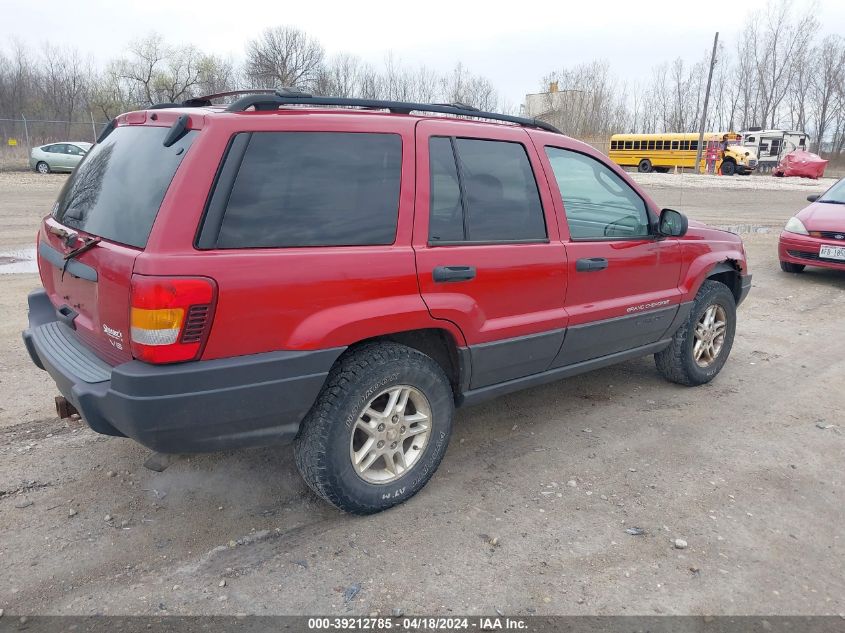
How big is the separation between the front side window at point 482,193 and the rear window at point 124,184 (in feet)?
3.82

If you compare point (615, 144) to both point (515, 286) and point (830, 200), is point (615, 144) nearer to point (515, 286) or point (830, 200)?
point (830, 200)

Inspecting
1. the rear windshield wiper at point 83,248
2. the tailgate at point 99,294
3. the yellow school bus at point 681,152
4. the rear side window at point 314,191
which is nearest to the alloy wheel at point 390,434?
the rear side window at point 314,191

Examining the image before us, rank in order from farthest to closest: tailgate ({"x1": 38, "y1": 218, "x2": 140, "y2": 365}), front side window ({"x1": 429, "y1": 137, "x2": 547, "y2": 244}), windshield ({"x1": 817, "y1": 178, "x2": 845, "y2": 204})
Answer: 1. windshield ({"x1": 817, "y1": 178, "x2": 845, "y2": 204})
2. front side window ({"x1": 429, "y1": 137, "x2": 547, "y2": 244})
3. tailgate ({"x1": 38, "y1": 218, "x2": 140, "y2": 365})

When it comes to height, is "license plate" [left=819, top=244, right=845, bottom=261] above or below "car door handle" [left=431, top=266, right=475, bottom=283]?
below

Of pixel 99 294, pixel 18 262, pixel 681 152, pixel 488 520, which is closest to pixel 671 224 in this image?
pixel 488 520

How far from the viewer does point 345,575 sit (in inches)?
106

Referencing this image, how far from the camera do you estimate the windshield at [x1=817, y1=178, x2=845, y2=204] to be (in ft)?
29.3

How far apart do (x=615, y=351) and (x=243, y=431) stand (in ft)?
8.24

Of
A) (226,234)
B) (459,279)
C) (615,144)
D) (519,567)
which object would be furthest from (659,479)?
(615,144)

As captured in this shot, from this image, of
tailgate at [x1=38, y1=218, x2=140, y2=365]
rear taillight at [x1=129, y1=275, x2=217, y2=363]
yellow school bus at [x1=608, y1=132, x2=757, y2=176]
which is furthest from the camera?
yellow school bus at [x1=608, y1=132, x2=757, y2=176]

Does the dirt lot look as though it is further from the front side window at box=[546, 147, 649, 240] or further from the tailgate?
the front side window at box=[546, 147, 649, 240]

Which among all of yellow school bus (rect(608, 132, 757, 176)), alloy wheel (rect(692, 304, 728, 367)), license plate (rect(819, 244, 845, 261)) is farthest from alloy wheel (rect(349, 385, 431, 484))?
yellow school bus (rect(608, 132, 757, 176))

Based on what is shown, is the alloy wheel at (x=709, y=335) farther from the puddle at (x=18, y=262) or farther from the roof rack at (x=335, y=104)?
the puddle at (x=18, y=262)

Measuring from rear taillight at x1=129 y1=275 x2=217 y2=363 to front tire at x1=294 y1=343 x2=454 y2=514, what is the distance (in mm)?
664
